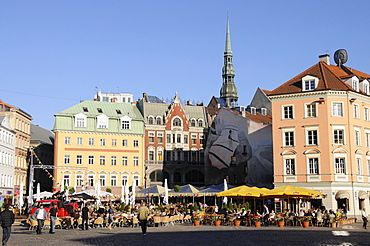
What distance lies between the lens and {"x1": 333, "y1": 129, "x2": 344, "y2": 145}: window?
4990 centimetres

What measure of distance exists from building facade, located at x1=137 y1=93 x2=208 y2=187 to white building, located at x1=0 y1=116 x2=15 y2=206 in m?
19.2

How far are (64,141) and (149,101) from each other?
792 inches

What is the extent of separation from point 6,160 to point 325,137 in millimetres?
40819

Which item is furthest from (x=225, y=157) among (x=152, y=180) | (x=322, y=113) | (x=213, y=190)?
(x=322, y=113)

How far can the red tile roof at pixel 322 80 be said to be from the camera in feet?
167

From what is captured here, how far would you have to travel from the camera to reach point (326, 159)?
49.4 meters

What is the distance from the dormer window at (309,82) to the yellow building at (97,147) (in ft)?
107

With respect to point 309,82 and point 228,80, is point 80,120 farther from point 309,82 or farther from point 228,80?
point 228,80

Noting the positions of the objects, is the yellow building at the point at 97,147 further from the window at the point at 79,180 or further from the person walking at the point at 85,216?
the person walking at the point at 85,216

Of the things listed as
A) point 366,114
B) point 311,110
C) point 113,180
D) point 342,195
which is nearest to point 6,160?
point 113,180

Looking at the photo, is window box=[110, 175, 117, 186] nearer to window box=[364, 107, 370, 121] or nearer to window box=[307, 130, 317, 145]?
window box=[307, 130, 317, 145]

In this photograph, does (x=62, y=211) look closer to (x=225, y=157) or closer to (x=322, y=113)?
(x=322, y=113)

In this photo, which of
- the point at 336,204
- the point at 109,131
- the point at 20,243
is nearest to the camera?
the point at 20,243

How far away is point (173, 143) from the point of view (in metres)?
80.1
